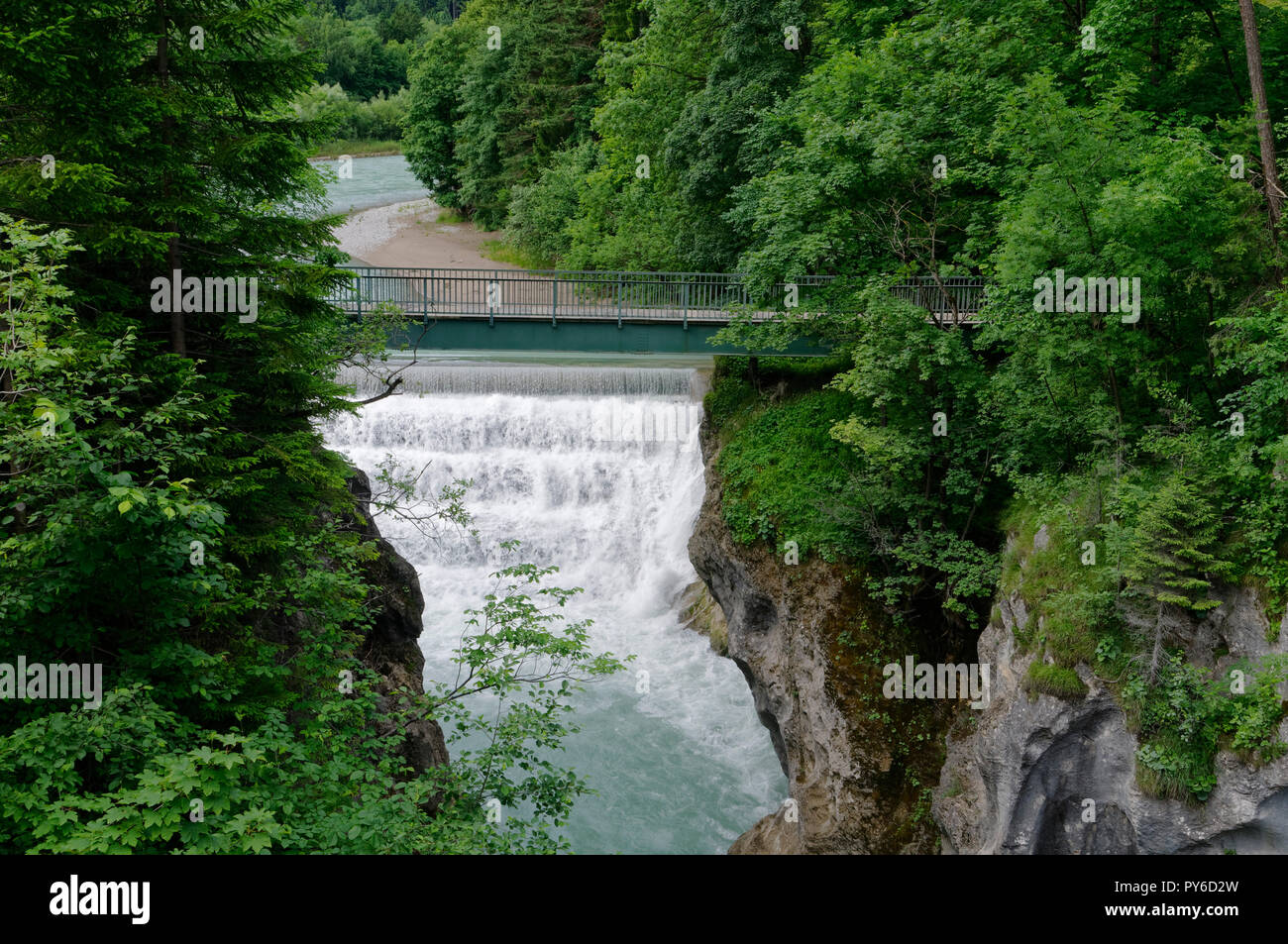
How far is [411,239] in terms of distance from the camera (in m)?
47.3

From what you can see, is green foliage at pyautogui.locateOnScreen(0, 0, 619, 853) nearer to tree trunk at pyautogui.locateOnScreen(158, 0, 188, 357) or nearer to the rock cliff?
tree trunk at pyautogui.locateOnScreen(158, 0, 188, 357)

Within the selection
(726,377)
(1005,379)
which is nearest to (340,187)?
(726,377)

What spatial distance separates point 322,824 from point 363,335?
8008 millimetres

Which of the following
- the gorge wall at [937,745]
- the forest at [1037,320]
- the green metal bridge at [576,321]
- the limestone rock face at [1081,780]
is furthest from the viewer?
the green metal bridge at [576,321]

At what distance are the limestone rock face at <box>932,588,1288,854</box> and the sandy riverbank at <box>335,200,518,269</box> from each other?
1194 inches

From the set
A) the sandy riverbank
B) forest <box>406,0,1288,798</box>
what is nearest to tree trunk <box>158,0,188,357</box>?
forest <box>406,0,1288,798</box>

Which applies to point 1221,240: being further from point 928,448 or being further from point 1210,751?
point 1210,751

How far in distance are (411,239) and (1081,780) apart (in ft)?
138

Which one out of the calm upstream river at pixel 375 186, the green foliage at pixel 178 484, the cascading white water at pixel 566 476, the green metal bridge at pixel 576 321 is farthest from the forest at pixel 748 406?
Answer: the calm upstream river at pixel 375 186

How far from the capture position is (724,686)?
893 inches

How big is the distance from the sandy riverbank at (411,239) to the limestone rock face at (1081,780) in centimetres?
3033

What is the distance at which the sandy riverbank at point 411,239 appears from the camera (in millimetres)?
41844

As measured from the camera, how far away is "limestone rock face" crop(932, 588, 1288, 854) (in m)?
10.5

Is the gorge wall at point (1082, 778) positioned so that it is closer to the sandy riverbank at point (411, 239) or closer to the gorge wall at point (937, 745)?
the gorge wall at point (937, 745)
